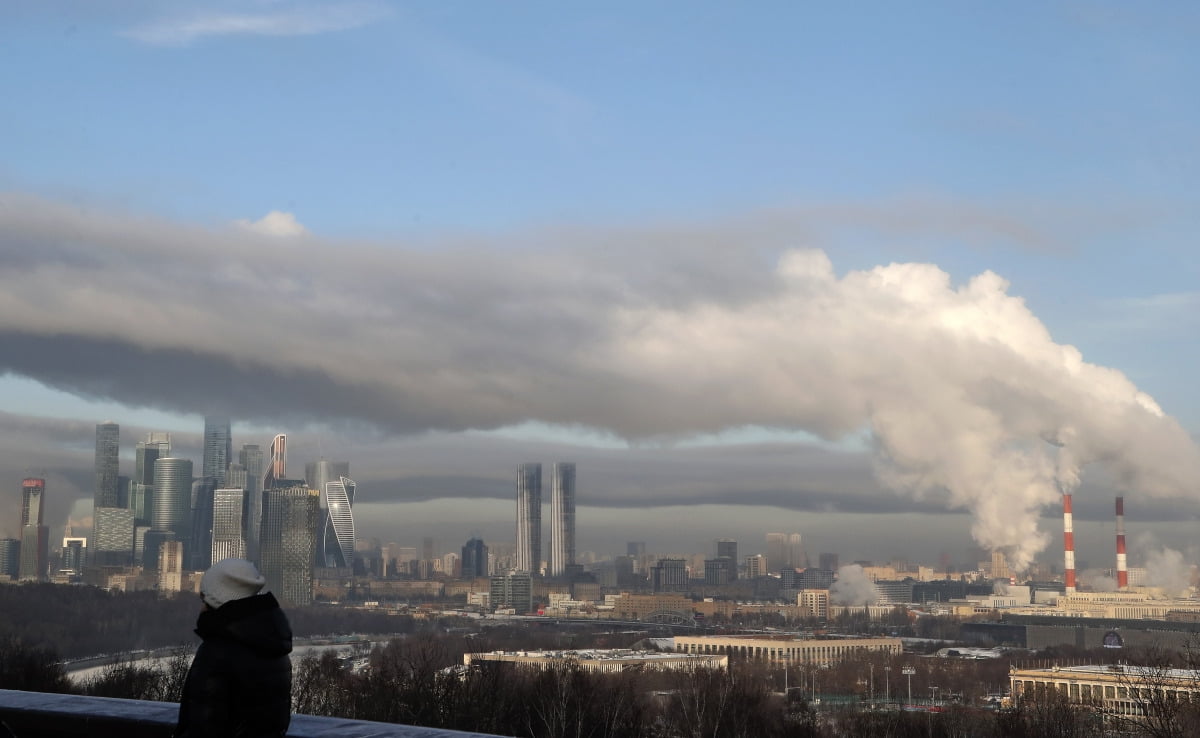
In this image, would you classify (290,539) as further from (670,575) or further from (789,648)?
(789,648)

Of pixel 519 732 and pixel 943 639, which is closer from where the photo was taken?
pixel 519 732

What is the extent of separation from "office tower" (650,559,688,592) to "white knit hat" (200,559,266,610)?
18122 cm

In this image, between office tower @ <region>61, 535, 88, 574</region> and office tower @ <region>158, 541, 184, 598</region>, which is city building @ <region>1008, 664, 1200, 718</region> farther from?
office tower @ <region>61, 535, 88, 574</region>

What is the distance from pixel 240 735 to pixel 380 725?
3.29 feet

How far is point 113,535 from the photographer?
504 ft

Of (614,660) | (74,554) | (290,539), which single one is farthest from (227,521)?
(614,660)

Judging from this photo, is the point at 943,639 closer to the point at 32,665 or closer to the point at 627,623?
the point at 627,623

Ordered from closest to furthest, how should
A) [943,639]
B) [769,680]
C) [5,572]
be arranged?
[769,680], [943,639], [5,572]

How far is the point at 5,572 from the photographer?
11988 centimetres

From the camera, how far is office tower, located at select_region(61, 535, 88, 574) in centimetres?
12975

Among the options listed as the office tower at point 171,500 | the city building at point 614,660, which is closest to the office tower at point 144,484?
the office tower at point 171,500

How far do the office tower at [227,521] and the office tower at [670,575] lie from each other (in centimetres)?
5970

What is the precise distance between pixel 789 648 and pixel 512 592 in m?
75.9

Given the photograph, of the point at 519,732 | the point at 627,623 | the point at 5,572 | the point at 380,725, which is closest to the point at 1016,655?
the point at 627,623
